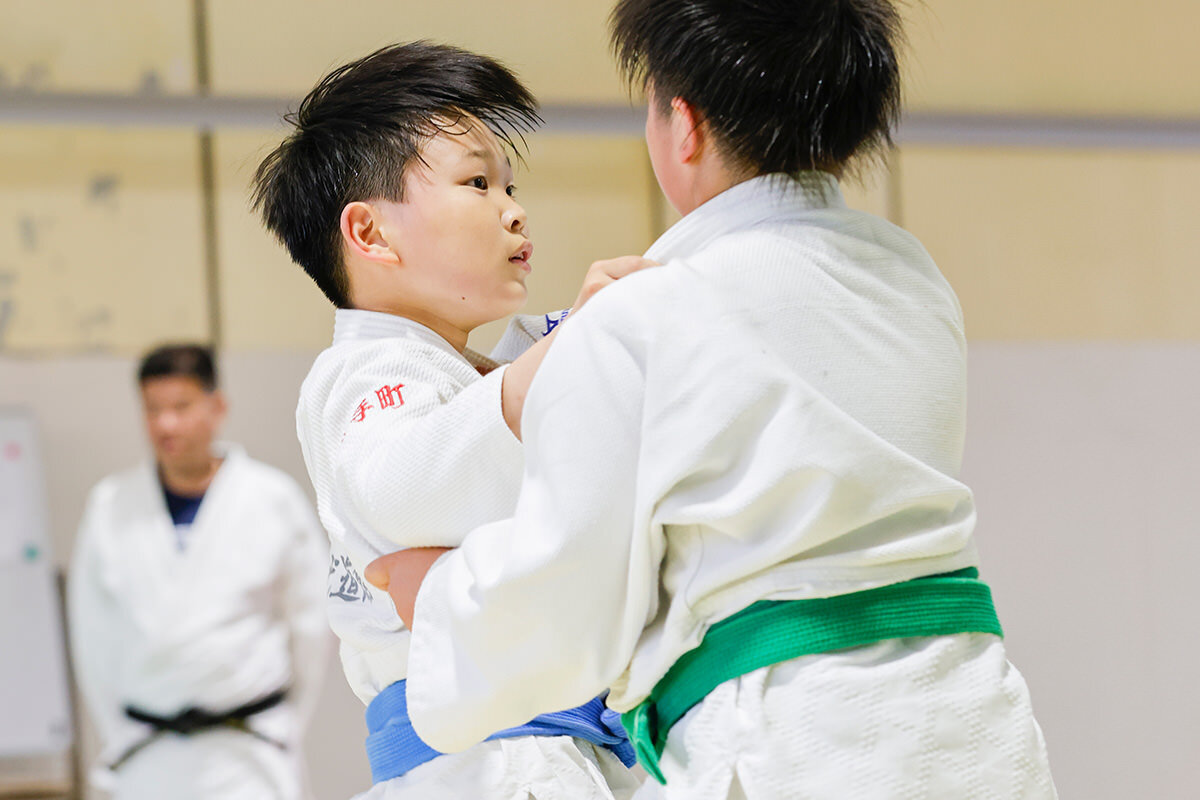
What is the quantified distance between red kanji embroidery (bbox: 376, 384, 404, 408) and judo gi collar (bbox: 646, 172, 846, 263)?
24 cm

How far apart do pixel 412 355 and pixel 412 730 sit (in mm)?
277

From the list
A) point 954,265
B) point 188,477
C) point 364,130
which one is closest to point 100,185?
point 188,477

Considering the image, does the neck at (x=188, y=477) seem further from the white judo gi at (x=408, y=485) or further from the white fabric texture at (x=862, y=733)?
the white fabric texture at (x=862, y=733)

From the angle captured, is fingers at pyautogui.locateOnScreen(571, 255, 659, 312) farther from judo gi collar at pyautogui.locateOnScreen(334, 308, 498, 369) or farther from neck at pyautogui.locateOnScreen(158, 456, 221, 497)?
neck at pyautogui.locateOnScreen(158, 456, 221, 497)

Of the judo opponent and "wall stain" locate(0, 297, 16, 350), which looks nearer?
the judo opponent

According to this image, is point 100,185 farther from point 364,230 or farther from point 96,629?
point 364,230

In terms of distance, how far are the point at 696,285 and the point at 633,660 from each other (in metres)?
0.22

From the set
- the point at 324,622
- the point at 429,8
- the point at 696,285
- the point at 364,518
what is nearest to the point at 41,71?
the point at 429,8

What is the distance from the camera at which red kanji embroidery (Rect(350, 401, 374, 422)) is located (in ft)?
3.17

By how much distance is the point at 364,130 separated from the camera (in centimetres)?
113

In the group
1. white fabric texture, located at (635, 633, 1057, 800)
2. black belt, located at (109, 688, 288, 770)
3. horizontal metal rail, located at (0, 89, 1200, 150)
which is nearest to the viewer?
white fabric texture, located at (635, 633, 1057, 800)

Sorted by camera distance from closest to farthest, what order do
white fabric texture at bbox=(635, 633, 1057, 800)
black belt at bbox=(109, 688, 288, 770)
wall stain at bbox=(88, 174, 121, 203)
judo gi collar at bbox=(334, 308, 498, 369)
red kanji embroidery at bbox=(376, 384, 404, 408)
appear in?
white fabric texture at bbox=(635, 633, 1057, 800), red kanji embroidery at bbox=(376, 384, 404, 408), judo gi collar at bbox=(334, 308, 498, 369), black belt at bbox=(109, 688, 288, 770), wall stain at bbox=(88, 174, 121, 203)

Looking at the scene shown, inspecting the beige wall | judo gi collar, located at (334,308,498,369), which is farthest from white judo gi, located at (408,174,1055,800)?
the beige wall

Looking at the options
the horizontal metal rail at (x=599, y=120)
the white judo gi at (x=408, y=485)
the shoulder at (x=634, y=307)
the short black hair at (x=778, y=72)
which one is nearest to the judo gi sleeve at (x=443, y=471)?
the white judo gi at (x=408, y=485)
